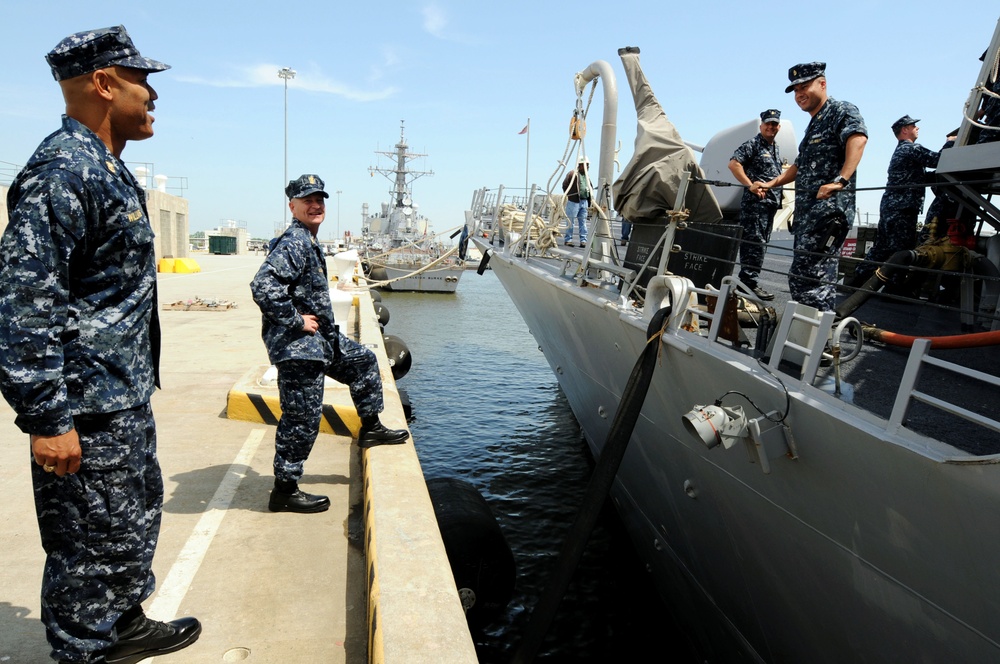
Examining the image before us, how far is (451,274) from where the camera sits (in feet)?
110

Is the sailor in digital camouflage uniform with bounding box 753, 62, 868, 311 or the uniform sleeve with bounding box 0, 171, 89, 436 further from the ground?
the sailor in digital camouflage uniform with bounding box 753, 62, 868, 311

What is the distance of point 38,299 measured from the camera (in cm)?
186

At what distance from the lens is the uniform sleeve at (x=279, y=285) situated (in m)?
3.31

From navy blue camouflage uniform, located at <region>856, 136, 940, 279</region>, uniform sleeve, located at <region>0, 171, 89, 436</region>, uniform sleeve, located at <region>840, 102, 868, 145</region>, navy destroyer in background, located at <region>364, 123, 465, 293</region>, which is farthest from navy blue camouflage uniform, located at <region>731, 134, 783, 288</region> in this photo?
navy destroyer in background, located at <region>364, 123, 465, 293</region>

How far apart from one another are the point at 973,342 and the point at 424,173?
154 feet

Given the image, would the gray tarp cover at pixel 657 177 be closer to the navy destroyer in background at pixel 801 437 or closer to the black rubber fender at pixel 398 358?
the navy destroyer in background at pixel 801 437

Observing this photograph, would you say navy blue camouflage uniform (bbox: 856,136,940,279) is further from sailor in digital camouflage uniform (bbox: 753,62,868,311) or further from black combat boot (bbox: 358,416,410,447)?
black combat boot (bbox: 358,416,410,447)

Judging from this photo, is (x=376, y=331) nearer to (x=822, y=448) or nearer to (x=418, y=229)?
(x=822, y=448)

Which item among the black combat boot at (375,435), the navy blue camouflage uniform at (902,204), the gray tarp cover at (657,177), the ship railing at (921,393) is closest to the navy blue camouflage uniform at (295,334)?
the black combat boot at (375,435)

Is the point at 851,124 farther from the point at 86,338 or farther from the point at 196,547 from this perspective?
the point at 196,547

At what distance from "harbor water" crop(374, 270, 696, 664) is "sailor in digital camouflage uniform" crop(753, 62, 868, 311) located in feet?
9.49

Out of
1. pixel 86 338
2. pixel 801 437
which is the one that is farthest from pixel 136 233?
pixel 801 437

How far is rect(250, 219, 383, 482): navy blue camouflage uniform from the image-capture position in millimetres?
3344

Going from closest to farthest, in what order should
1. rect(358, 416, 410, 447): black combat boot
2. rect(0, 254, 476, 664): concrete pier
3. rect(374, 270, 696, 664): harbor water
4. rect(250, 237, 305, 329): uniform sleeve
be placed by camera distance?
rect(0, 254, 476, 664): concrete pier, rect(250, 237, 305, 329): uniform sleeve, rect(358, 416, 410, 447): black combat boot, rect(374, 270, 696, 664): harbor water
